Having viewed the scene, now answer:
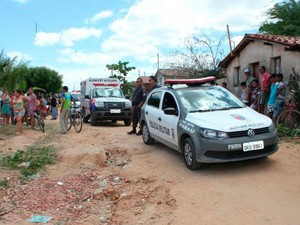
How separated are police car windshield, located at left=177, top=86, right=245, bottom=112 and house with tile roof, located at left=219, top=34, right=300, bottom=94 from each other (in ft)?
14.1

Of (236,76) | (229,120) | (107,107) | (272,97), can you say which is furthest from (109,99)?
(229,120)

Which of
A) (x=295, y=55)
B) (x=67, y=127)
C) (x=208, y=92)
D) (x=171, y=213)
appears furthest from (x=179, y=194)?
(x=67, y=127)

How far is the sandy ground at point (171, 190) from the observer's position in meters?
5.14

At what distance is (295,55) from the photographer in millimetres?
11195

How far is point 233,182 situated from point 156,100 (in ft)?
11.6

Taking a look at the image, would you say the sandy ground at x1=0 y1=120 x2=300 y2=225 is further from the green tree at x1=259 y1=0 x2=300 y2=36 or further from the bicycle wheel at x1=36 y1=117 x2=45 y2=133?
the green tree at x1=259 y1=0 x2=300 y2=36

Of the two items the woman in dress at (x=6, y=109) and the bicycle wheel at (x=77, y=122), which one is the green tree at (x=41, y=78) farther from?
the bicycle wheel at (x=77, y=122)

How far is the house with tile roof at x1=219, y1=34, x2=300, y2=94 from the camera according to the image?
37.4ft

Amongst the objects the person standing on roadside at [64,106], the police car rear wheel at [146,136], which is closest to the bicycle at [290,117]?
the police car rear wheel at [146,136]

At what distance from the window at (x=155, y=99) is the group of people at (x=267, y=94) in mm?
2171

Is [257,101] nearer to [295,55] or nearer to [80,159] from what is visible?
[295,55]

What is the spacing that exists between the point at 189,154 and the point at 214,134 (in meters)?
0.80

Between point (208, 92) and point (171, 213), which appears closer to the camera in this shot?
point (171, 213)

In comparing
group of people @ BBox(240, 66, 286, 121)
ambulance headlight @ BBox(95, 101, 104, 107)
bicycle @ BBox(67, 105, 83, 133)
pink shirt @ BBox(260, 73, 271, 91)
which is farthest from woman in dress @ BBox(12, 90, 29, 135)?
pink shirt @ BBox(260, 73, 271, 91)
